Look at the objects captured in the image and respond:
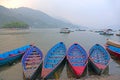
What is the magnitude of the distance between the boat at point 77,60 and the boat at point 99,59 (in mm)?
929

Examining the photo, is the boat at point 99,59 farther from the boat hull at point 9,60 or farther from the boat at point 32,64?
the boat hull at point 9,60

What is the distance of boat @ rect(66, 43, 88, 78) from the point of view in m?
14.8

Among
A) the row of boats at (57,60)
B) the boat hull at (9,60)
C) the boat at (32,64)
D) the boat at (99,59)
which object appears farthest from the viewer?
the boat hull at (9,60)

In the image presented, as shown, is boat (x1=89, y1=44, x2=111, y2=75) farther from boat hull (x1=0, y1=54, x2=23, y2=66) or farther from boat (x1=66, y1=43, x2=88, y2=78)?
boat hull (x1=0, y1=54, x2=23, y2=66)

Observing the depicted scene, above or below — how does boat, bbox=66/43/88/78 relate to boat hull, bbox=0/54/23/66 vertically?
above

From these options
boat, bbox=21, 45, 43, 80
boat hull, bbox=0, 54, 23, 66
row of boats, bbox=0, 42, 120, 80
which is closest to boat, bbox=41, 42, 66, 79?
row of boats, bbox=0, 42, 120, 80

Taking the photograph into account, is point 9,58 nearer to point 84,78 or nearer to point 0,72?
point 0,72

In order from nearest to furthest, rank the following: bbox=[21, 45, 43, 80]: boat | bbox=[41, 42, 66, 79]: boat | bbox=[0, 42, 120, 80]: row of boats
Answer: bbox=[21, 45, 43, 80]: boat < bbox=[41, 42, 66, 79]: boat < bbox=[0, 42, 120, 80]: row of boats

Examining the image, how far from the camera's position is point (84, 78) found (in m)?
14.6

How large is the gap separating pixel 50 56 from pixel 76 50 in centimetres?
404

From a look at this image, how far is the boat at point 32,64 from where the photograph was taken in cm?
1392

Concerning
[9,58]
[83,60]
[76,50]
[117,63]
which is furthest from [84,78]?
[9,58]

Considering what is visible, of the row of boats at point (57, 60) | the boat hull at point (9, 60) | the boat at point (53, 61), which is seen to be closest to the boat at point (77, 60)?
the row of boats at point (57, 60)

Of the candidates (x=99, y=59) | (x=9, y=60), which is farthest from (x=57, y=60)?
(x=9, y=60)
